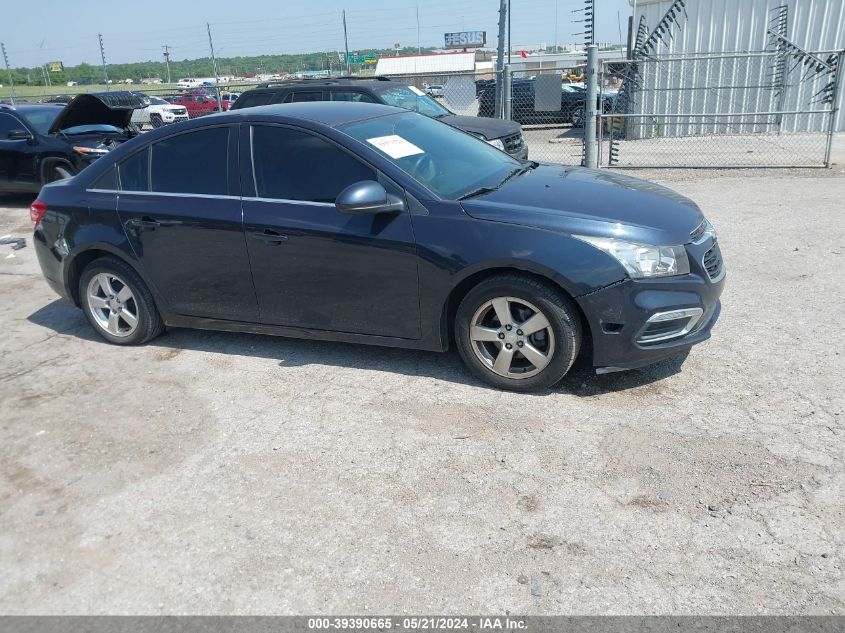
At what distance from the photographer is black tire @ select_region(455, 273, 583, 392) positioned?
404 cm

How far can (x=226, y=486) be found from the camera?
357 cm

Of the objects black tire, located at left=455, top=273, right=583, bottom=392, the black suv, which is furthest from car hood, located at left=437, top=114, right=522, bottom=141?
black tire, located at left=455, top=273, right=583, bottom=392

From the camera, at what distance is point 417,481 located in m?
3.52

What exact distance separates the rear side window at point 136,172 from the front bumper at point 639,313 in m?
3.22

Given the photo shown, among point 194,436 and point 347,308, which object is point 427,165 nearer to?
point 347,308

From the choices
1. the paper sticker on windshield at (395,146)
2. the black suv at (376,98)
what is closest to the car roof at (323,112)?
the paper sticker on windshield at (395,146)

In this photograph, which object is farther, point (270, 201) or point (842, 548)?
point (270, 201)

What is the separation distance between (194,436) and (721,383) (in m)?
3.12

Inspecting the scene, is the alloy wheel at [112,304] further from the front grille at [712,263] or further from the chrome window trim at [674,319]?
the front grille at [712,263]

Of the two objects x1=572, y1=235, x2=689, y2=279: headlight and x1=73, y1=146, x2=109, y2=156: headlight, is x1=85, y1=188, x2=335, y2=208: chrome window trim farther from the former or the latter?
x1=73, y1=146, x2=109, y2=156: headlight

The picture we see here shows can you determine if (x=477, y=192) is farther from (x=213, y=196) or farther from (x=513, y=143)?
(x=513, y=143)

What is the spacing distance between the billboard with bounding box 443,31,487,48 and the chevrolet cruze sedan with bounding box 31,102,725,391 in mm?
66715

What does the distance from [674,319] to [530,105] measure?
18017 millimetres

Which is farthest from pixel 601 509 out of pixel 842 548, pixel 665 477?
pixel 842 548
